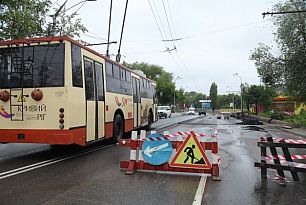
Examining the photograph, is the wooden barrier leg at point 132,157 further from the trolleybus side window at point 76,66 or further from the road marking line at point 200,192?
the trolleybus side window at point 76,66

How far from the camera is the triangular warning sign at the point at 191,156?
718 cm

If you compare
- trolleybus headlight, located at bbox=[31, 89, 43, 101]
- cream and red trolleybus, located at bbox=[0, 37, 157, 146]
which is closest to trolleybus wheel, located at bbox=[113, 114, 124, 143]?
cream and red trolleybus, located at bbox=[0, 37, 157, 146]

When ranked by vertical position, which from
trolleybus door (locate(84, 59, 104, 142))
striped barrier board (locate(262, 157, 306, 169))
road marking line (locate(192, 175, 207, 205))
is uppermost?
trolleybus door (locate(84, 59, 104, 142))

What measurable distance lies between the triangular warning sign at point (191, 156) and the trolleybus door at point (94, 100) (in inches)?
127

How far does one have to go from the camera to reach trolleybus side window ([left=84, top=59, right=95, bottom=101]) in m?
9.59

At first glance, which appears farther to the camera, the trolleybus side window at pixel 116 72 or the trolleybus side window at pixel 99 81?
the trolleybus side window at pixel 116 72

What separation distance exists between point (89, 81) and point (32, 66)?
1.70 meters

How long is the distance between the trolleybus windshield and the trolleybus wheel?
396 cm

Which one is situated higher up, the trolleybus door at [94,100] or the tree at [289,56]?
the tree at [289,56]

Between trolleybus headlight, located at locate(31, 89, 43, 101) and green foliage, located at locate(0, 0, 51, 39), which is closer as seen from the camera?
trolleybus headlight, located at locate(31, 89, 43, 101)

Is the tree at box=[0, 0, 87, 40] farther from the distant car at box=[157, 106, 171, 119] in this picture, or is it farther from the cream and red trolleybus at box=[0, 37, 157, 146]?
the distant car at box=[157, 106, 171, 119]

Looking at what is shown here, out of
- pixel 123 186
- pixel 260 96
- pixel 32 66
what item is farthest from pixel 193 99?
pixel 123 186

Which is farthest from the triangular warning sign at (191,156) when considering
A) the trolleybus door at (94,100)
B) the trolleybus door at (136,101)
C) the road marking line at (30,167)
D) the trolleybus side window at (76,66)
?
the trolleybus door at (136,101)

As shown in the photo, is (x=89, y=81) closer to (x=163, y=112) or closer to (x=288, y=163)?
(x=288, y=163)
